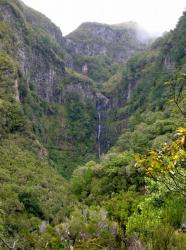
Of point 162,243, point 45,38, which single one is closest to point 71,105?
point 45,38

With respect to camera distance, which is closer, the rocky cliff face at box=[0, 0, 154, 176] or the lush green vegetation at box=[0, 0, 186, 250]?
the lush green vegetation at box=[0, 0, 186, 250]

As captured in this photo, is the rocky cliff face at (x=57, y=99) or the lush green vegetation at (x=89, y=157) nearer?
the lush green vegetation at (x=89, y=157)

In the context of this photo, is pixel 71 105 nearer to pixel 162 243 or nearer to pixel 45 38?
pixel 45 38

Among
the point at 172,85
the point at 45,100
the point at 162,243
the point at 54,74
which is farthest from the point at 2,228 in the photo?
the point at 54,74

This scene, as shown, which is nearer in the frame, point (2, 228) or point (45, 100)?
point (2, 228)

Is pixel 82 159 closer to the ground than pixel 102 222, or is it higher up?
closer to the ground

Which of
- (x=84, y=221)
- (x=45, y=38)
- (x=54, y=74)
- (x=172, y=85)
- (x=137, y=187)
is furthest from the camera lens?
(x=45, y=38)

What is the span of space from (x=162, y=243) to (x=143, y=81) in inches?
4628

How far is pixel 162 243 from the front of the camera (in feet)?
49.5

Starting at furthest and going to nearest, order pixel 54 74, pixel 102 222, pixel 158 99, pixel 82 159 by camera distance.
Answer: pixel 54 74
pixel 82 159
pixel 158 99
pixel 102 222

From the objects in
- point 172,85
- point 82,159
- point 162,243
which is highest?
point 172,85

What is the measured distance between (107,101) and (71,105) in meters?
15.0

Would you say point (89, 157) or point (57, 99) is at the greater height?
point (57, 99)

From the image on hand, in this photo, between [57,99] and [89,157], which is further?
[57,99]
